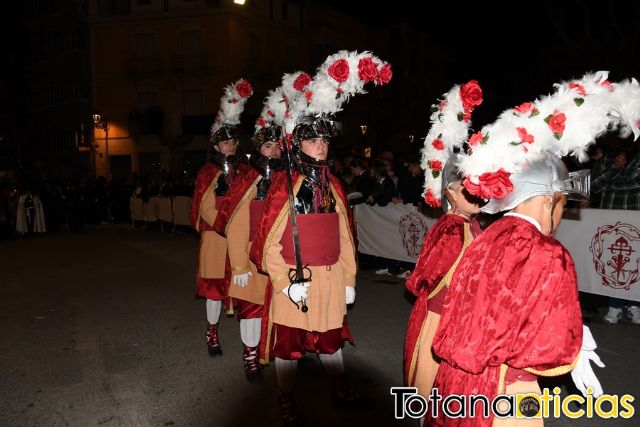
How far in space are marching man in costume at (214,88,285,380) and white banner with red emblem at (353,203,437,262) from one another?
4.17 m

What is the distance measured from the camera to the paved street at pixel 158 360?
4031 millimetres

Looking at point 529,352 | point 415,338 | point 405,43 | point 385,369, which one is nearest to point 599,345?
point 385,369

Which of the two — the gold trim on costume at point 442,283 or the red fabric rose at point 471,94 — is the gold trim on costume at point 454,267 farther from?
the red fabric rose at point 471,94

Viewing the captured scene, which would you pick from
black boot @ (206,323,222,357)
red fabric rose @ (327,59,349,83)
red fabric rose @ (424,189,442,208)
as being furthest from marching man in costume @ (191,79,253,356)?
red fabric rose @ (424,189,442,208)

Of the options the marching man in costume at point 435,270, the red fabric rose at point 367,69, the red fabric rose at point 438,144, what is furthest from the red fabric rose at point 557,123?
the red fabric rose at point 367,69

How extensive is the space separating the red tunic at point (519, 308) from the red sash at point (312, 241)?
1.72 metres

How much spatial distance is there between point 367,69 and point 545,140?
72.5 inches

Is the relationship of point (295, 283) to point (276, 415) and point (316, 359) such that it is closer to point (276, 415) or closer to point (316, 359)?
point (276, 415)

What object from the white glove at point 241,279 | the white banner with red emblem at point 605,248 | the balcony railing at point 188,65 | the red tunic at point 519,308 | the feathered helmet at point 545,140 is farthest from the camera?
the balcony railing at point 188,65

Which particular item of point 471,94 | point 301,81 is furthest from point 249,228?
point 471,94

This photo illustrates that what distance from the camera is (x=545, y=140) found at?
82.9 inches

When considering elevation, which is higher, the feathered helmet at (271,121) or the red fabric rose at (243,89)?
the red fabric rose at (243,89)

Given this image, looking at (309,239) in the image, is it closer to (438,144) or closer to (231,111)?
(438,144)

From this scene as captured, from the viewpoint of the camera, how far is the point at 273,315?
12.4 feet
